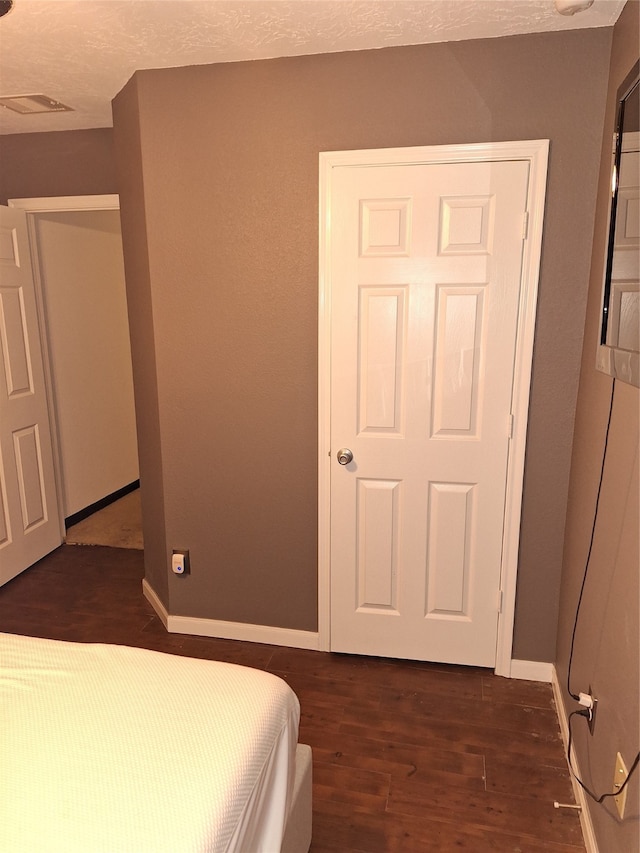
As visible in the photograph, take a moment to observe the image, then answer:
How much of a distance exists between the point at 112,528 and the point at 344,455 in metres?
2.35

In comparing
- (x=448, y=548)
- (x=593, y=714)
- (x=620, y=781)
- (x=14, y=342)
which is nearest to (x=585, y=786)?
(x=593, y=714)

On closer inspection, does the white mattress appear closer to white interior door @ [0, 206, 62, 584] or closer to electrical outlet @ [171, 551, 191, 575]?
electrical outlet @ [171, 551, 191, 575]

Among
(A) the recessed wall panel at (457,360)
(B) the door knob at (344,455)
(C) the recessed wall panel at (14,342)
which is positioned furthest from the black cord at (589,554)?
(C) the recessed wall panel at (14,342)

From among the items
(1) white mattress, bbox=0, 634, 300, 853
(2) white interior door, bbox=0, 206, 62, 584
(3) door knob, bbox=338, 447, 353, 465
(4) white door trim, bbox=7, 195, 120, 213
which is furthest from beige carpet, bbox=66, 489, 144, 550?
(1) white mattress, bbox=0, 634, 300, 853

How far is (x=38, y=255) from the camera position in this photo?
3672mm

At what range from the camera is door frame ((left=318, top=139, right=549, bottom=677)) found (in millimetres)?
2213

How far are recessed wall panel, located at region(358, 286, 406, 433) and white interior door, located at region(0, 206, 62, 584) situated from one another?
2.14 m

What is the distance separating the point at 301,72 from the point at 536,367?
1.46 m

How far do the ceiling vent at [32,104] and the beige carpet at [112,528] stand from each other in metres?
2.53

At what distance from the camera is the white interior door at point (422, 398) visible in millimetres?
2299

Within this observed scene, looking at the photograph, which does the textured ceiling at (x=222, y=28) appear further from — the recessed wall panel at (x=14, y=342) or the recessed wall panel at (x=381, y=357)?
the recessed wall panel at (x=14, y=342)

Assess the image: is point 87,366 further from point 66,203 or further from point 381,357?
point 381,357

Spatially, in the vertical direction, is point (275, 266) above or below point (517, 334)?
above

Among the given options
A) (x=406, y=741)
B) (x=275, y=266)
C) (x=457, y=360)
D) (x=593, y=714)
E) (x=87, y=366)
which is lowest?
(x=406, y=741)
